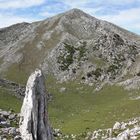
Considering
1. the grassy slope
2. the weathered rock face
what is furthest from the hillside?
the weathered rock face

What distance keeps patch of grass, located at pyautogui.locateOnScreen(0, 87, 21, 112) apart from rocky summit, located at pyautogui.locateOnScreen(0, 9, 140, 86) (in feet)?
130

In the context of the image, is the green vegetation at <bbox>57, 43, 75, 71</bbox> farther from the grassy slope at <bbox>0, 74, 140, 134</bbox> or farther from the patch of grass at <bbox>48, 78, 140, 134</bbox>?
the patch of grass at <bbox>48, 78, 140, 134</bbox>

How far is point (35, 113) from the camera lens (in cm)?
2714

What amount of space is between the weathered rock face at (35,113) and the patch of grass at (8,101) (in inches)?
2310

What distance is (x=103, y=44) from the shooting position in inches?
5886

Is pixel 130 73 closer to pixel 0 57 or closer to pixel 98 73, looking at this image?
pixel 98 73

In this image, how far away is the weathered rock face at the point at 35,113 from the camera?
27000 mm

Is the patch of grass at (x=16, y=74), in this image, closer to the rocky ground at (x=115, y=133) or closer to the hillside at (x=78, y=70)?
the hillside at (x=78, y=70)

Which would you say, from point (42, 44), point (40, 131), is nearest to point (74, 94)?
point (42, 44)

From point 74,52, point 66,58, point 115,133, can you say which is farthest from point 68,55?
point 115,133

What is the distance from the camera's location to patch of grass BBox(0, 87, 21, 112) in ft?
289

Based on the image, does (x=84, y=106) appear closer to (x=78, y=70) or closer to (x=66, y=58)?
(x=78, y=70)

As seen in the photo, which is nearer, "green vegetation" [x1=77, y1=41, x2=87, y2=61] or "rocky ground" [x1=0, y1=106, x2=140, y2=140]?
"rocky ground" [x1=0, y1=106, x2=140, y2=140]

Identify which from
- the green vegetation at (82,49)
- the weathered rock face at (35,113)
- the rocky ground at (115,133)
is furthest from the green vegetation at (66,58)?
the weathered rock face at (35,113)
